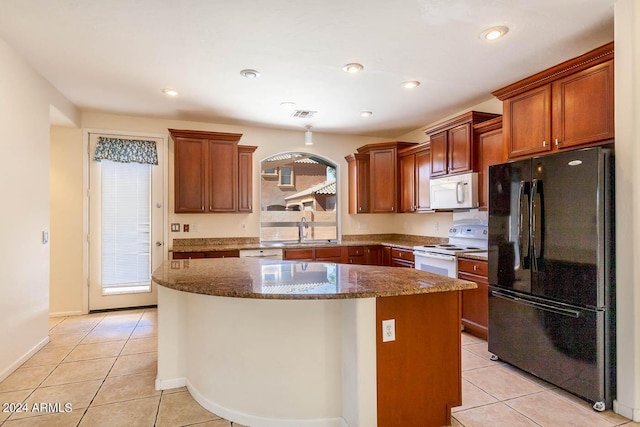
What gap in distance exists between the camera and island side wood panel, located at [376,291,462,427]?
73.3 inches

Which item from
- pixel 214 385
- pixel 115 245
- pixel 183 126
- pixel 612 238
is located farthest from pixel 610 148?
pixel 115 245

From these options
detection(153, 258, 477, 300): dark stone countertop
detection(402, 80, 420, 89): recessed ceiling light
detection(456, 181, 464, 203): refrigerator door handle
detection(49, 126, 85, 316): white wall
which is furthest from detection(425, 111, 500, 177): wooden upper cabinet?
detection(49, 126, 85, 316): white wall

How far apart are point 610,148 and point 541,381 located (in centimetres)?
179

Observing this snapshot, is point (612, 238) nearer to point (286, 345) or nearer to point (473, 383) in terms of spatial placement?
point (473, 383)

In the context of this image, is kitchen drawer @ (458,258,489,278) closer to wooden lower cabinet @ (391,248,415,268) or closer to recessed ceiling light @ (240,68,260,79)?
wooden lower cabinet @ (391,248,415,268)

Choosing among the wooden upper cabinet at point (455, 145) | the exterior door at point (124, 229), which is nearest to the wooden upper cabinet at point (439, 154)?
the wooden upper cabinet at point (455, 145)

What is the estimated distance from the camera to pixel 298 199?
550 cm

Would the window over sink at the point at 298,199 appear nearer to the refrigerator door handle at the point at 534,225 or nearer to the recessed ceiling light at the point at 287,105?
the recessed ceiling light at the point at 287,105

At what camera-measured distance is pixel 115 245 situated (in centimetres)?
455

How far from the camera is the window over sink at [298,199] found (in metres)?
5.29

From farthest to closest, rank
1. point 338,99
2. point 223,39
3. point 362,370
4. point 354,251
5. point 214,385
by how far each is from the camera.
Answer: point 354,251, point 338,99, point 223,39, point 214,385, point 362,370

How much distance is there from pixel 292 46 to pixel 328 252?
2890 millimetres

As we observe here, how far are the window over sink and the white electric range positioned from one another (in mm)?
1769

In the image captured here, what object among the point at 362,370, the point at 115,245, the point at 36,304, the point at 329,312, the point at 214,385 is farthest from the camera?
the point at 115,245
